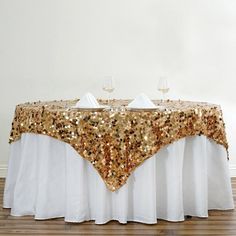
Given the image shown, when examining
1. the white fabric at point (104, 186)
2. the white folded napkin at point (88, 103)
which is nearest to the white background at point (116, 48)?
the white fabric at point (104, 186)

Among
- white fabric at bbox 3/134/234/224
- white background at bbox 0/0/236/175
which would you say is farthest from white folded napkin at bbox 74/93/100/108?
white background at bbox 0/0/236/175

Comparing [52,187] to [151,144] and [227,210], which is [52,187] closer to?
[151,144]

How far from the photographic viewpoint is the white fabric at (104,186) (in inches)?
124

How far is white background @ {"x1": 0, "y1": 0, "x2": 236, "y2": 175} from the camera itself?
4785 millimetres

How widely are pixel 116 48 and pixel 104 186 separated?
201 cm

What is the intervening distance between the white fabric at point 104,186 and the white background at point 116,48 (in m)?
1.46

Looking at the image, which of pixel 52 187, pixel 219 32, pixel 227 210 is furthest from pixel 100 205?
pixel 219 32

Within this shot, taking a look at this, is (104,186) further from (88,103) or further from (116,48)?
(116,48)

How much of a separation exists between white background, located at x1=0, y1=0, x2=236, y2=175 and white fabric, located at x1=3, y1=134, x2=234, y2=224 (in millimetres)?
1465
